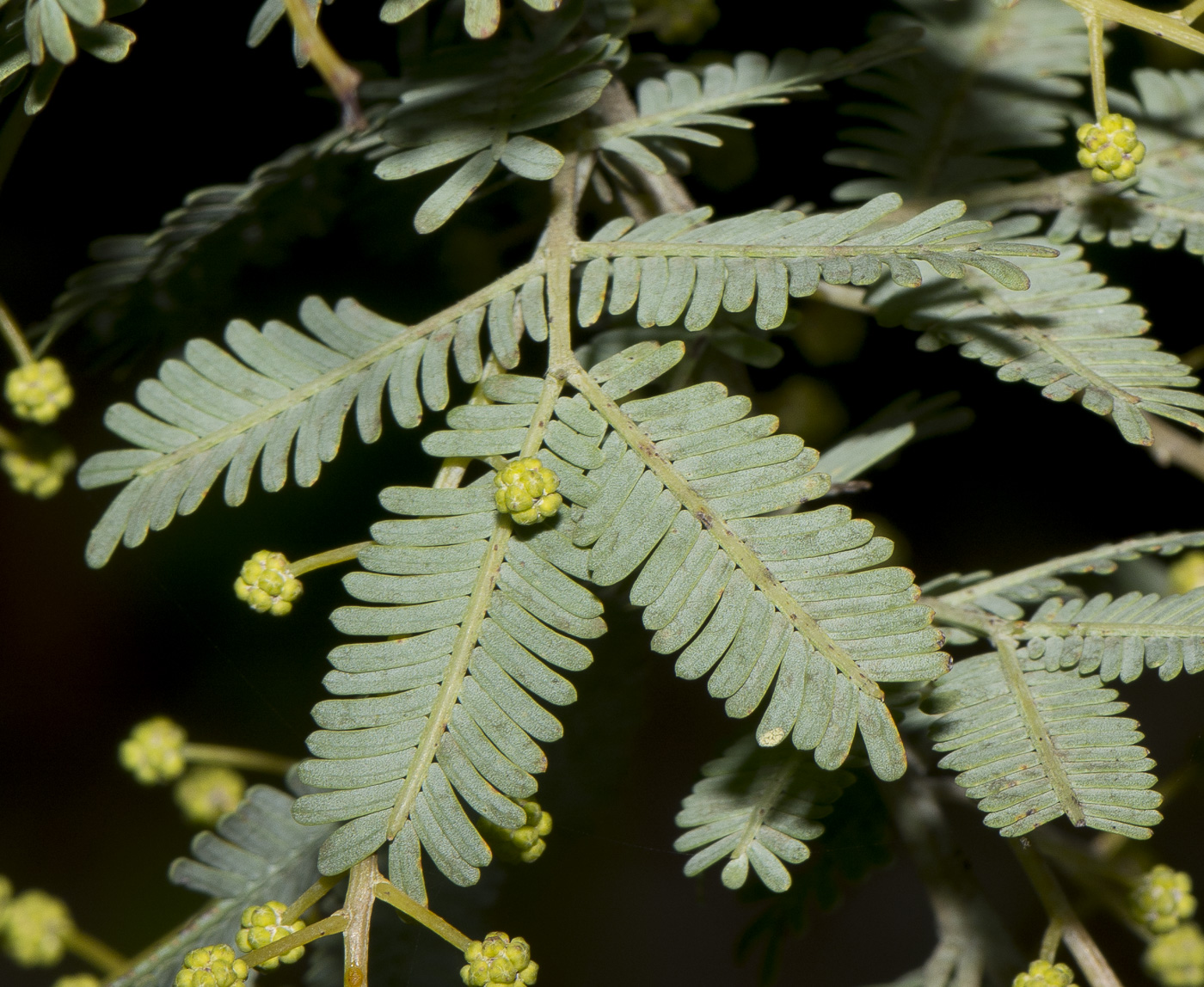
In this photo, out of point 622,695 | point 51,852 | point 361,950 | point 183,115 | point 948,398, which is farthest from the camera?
point 51,852

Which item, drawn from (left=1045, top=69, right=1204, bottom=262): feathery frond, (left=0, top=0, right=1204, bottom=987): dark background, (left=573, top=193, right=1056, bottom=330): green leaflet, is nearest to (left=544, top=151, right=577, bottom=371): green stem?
(left=573, top=193, right=1056, bottom=330): green leaflet

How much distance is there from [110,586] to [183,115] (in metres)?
0.86

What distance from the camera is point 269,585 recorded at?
570 millimetres

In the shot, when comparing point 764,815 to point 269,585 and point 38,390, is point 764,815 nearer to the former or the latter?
point 269,585

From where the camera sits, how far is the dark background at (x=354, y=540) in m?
1.00

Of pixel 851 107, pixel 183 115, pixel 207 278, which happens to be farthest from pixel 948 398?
pixel 183 115

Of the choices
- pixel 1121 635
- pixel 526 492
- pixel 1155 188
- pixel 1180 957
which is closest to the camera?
pixel 526 492

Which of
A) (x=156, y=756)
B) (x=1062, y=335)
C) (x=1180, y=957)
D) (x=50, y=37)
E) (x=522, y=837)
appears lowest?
(x=1180, y=957)

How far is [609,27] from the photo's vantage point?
2.37 ft

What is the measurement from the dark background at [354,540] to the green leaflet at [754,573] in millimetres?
319

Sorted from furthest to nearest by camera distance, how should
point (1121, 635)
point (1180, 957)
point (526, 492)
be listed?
point (1180, 957), point (1121, 635), point (526, 492)

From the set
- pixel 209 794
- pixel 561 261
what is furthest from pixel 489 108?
pixel 209 794

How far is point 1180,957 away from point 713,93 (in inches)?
31.7

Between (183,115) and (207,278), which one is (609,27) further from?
(183,115)
